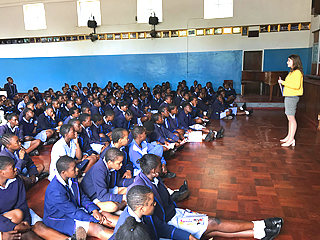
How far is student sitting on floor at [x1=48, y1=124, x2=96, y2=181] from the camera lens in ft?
10.4

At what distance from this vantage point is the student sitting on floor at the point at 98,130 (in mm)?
4257

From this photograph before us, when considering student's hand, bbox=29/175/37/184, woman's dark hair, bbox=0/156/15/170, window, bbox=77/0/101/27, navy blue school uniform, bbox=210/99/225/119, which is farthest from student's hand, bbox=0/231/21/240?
window, bbox=77/0/101/27

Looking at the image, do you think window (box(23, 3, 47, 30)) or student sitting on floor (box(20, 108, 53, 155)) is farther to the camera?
window (box(23, 3, 47, 30))

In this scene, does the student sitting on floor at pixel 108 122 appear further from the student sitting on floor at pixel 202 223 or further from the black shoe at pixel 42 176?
the student sitting on floor at pixel 202 223

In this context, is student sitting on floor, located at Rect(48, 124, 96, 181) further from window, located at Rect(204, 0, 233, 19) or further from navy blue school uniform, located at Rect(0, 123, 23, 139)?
window, located at Rect(204, 0, 233, 19)

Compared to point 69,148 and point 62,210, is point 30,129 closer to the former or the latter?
point 69,148

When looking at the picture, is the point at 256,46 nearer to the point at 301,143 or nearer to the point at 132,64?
the point at 132,64

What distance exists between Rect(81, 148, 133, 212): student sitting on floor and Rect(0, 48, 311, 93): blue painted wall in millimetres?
8698

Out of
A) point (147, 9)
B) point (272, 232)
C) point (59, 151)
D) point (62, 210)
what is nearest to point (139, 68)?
point (147, 9)

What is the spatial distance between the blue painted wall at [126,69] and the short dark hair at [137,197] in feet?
31.2

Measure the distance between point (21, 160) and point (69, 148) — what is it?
563 mm

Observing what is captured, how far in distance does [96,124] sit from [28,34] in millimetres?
9630

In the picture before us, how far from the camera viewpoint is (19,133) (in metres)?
4.40

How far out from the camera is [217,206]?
2.72 meters
